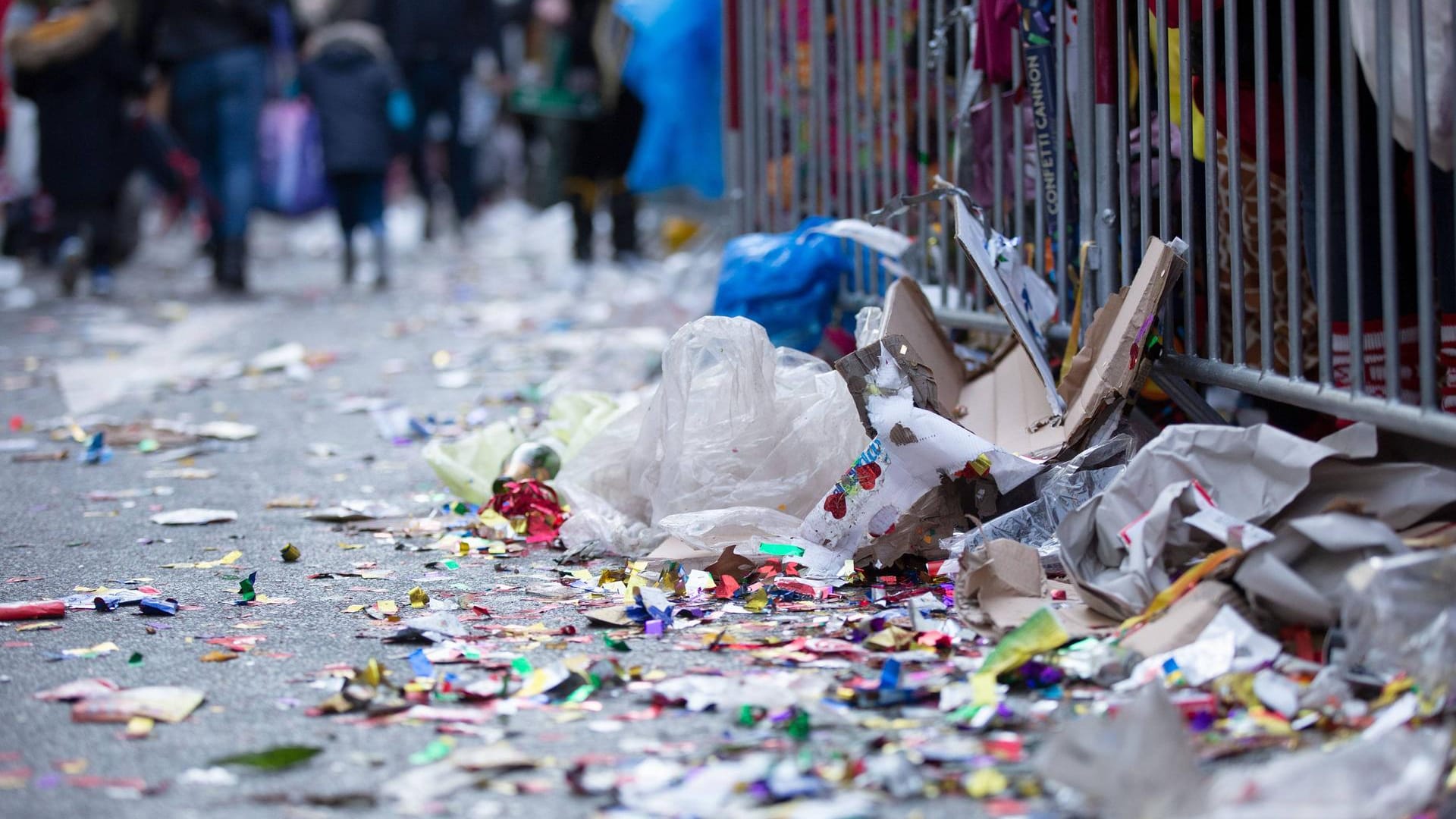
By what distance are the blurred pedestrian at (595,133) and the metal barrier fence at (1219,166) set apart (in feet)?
17.9

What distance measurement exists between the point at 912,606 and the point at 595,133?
788cm

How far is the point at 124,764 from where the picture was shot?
226 centimetres

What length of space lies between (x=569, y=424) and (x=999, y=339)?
1.15 metres

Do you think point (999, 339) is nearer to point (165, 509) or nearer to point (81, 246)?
point (165, 509)

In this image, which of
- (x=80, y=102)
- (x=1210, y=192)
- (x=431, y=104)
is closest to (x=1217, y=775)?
(x=1210, y=192)

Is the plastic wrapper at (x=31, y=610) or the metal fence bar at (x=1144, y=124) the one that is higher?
the metal fence bar at (x=1144, y=124)

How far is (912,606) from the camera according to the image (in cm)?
281

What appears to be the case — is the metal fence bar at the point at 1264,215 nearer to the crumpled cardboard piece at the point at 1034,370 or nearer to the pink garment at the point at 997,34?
the crumpled cardboard piece at the point at 1034,370

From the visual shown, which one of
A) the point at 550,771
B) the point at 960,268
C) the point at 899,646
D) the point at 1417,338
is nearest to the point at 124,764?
the point at 550,771

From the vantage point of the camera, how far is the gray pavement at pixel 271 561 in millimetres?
2215

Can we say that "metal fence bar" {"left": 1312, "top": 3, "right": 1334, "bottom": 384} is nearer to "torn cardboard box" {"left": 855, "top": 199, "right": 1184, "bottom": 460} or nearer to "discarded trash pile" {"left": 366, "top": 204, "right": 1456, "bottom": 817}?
"discarded trash pile" {"left": 366, "top": 204, "right": 1456, "bottom": 817}

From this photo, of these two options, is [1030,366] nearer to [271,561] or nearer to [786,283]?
[786,283]

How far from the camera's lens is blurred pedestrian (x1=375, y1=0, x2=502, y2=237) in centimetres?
1180

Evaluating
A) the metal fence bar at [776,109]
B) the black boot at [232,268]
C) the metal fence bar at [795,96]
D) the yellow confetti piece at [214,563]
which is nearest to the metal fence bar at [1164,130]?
the yellow confetti piece at [214,563]
